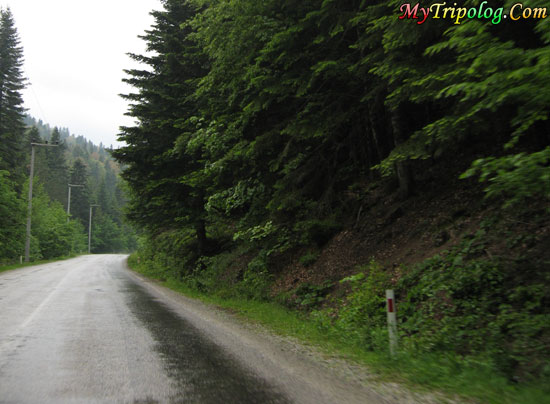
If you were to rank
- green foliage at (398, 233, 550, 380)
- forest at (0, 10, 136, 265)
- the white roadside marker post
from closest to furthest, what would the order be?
green foliage at (398, 233, 550, 380) < the white roadside marker post < forest at (0, 10, 136, 265)

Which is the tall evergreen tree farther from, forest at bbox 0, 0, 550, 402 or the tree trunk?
the tree trunk

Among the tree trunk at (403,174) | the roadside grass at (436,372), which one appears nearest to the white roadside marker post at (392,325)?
the roadside grass at (436,372)

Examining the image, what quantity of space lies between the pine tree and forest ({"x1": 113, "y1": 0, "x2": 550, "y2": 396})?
90.2 ft

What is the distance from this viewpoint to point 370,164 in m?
12.6

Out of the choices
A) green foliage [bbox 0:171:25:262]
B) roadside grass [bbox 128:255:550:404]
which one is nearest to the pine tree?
green foliage [bbox 0:171:25:262]

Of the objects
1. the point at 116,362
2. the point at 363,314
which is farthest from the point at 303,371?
the point at 363,314

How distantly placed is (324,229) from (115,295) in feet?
24.0

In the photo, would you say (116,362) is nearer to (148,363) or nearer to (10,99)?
(148,363)

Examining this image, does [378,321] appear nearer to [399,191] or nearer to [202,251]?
[399,191]

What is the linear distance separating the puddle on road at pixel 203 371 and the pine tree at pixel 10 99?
123 ft

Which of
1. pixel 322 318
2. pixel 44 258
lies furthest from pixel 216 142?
pixel 44 258

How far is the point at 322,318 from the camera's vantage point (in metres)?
7.95

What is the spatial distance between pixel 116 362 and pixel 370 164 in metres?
10.00

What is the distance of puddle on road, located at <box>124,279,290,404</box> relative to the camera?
12.3 ft
